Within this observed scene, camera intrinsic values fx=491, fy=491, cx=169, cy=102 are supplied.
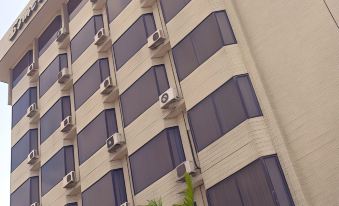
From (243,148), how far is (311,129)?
209 centimetres

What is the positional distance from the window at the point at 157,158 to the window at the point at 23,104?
11259 millimetres

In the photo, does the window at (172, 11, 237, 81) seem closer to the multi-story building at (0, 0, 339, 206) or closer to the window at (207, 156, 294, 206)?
the multi-story building at (0, 0, 339, 206)

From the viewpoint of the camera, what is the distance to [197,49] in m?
17.7

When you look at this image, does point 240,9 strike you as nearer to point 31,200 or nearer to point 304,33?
point 304,33

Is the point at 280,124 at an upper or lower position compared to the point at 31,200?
lower

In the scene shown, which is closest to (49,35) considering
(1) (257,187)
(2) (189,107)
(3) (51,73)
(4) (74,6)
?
(4) (74,6)

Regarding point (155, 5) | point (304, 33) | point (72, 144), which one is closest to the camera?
point (304, 33)

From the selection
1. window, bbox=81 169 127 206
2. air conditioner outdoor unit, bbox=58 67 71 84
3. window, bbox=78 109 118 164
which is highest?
air conditioner outdoor unit, bbox=58 67 71 84

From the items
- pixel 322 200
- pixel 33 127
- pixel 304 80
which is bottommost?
pixel 322 200

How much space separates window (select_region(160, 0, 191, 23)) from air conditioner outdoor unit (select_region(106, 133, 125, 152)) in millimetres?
5051

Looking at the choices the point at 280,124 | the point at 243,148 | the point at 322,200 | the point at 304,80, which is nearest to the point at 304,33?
the point at 304,80

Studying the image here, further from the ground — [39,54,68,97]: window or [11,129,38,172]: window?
[39,54,68,97]: window

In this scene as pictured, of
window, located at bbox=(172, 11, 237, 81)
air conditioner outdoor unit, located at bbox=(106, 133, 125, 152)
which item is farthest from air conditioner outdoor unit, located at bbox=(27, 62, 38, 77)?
window, located at bbox=(172, 11, 237, 81)

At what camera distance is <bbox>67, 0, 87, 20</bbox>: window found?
26.3 m
